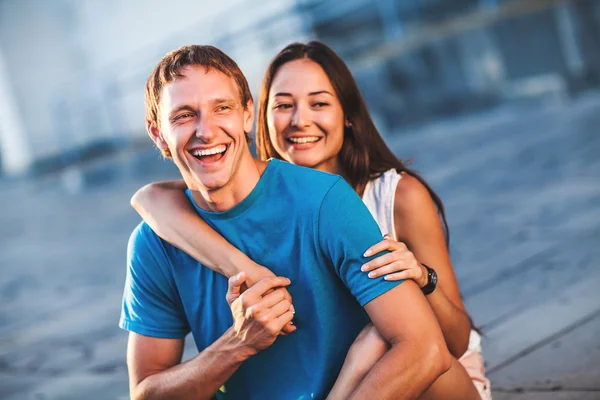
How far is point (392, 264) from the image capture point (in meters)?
1.88

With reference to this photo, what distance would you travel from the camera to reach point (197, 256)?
2082 mm

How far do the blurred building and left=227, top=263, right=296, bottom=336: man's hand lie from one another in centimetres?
966

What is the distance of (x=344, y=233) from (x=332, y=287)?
6.8 inches

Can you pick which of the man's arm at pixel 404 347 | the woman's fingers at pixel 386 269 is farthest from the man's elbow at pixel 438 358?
the woman's fingers at pixel 386 269

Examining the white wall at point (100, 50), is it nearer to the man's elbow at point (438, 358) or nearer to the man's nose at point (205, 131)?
the man's nose at point (205, 131)

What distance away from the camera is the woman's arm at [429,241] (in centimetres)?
236

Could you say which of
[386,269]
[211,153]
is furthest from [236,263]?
[386,269]

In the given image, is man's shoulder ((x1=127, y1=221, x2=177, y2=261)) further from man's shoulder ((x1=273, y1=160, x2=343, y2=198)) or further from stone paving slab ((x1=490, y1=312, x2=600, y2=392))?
stone paving slab ((x1=490, y1=312, x2=600, y2=392))

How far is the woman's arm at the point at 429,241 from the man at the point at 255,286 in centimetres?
40

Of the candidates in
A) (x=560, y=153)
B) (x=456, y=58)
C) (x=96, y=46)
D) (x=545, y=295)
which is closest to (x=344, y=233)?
(x=545, y=295)

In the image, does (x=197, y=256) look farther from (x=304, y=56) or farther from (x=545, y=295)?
(x=545, y=295)

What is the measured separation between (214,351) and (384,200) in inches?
31.0

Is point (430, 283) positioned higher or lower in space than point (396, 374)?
higher

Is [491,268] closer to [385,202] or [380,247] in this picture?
[385,202]
